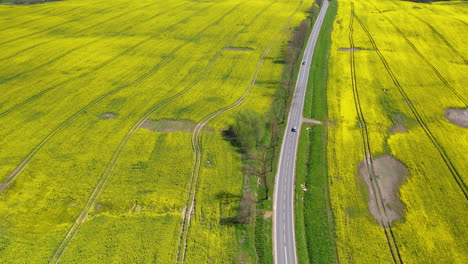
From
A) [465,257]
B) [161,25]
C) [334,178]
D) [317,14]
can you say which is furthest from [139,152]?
[317,14]

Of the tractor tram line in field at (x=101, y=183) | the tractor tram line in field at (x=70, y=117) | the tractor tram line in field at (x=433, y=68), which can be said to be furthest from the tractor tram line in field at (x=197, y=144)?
the tractor tram line in field at (x=433, y=68)


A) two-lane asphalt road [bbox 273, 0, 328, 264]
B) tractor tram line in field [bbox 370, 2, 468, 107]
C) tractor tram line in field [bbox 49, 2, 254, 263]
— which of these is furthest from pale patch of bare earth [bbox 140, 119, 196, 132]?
tractor tram line in field [bbox 370, 2, 468, 107]

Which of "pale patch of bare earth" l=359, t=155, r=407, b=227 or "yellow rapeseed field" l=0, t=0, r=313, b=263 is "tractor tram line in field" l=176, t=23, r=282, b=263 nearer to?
"yellow rapeseed field" l=0, t=0, r=313, b=263

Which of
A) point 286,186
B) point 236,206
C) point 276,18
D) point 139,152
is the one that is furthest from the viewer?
point 276,18

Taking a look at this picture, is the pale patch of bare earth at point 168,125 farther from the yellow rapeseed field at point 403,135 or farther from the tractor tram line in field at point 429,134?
the tractor tram line in field at point 429,134

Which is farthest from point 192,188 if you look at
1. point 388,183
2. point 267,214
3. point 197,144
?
point 388,183

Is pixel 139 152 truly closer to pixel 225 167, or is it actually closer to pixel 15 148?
pixel 225 167

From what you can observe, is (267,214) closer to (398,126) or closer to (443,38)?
(398,126)
